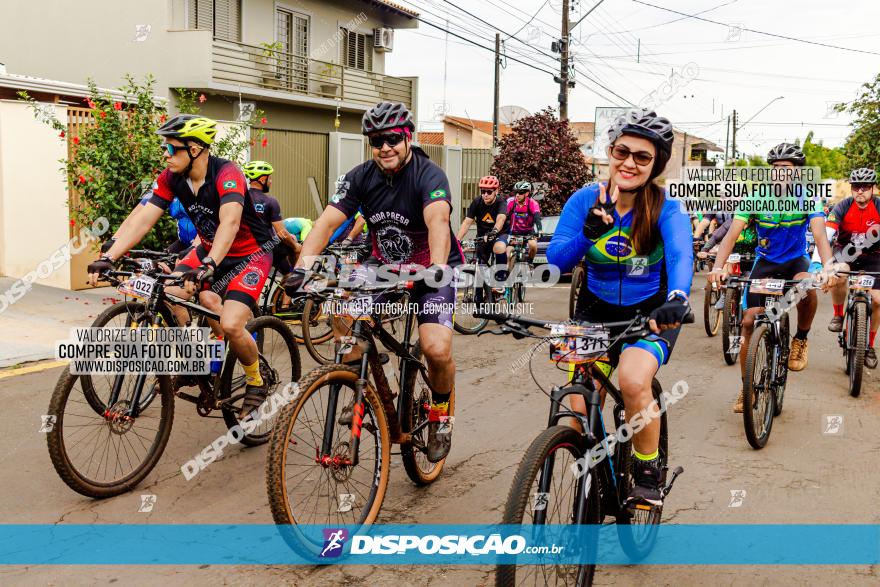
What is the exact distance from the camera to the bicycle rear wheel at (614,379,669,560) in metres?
4.12

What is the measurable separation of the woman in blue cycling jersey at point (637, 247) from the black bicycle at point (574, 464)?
0.42ft

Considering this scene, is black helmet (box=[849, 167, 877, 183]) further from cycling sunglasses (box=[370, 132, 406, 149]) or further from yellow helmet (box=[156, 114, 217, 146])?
yellow helmet (box=[156, 114, 217, 146])

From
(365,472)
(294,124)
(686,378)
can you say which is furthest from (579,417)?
(294,124)

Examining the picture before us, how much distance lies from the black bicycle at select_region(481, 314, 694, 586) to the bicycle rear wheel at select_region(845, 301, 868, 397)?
5.05 m

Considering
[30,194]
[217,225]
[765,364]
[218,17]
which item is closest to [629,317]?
[765,364]

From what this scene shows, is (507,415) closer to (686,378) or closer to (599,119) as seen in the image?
(686,378)

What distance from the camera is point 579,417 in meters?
3.57

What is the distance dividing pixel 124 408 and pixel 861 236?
7708 mm

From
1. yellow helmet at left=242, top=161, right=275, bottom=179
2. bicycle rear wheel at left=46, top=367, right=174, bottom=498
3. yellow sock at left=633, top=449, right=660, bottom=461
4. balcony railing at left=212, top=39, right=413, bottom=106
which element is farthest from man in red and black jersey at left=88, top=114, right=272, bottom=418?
balcony railing at left=212, top=39, right=413, bottom=106

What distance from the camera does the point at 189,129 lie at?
5.66m

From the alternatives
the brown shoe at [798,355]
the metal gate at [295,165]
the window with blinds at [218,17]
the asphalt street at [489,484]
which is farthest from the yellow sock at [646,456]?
the window with blinds at [218,17]

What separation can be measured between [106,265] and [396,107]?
2015 mm

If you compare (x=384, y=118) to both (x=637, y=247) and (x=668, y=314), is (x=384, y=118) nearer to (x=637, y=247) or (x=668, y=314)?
(x=637, y=247)

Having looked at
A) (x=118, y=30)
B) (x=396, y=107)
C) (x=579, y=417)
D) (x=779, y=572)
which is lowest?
(x=779, y=572)
